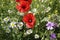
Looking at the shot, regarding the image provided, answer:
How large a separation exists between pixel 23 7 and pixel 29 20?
19 cm

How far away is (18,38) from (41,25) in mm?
301

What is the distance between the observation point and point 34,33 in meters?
2.47

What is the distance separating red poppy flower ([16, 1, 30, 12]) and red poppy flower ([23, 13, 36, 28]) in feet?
0.25

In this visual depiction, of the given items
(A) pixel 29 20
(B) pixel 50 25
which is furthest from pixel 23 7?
(B) pixel 50 25

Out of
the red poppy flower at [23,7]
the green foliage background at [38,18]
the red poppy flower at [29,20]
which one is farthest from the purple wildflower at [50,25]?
the red poppy flower at [23,7]

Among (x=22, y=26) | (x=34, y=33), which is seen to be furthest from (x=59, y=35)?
(x=22, y=26)

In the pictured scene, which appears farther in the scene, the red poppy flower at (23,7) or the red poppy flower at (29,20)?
the red poppy flower at (23,7)

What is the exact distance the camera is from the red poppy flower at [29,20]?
2410mm

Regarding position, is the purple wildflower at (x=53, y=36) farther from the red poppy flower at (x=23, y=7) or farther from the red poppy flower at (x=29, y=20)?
the red poppy flower at (x=23, y=7)

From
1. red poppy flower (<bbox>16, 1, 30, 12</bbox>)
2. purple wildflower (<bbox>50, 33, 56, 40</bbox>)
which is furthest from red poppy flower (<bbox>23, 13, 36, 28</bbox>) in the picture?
purple wildflower (<bbox>50, 33, 56, 40</bbox>)

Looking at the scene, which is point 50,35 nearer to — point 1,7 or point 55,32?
point 55,32

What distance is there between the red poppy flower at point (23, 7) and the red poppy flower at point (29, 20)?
8 cm

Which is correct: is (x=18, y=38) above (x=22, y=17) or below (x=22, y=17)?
below

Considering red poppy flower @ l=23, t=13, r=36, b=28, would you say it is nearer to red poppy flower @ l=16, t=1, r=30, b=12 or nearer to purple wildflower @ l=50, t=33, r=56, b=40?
red poppy flower @ l=16, t=1, r=30, b=12
